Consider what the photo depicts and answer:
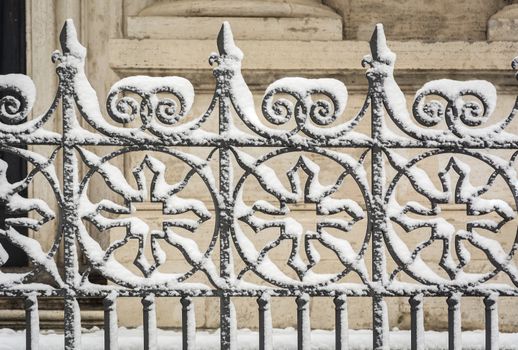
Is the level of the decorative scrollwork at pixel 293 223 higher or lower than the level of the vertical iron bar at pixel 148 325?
higher

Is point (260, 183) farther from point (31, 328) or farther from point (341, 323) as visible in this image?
point (31, 328)

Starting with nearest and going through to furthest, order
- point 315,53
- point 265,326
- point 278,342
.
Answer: point 265,326, point 278,342, point 315,53

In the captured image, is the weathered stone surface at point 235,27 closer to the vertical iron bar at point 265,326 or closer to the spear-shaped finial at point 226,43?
the spear-shaped finial at point 226,43

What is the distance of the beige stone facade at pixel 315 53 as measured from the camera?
4211 mm

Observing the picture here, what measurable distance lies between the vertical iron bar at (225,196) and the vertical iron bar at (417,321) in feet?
2.17

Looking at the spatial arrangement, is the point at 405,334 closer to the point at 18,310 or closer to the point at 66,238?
the point at 66,238

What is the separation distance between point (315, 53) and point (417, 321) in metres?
2.23

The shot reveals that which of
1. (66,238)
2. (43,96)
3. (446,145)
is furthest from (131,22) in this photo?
(446,145)

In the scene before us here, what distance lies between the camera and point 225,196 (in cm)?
262

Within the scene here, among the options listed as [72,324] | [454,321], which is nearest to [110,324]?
[72,324]

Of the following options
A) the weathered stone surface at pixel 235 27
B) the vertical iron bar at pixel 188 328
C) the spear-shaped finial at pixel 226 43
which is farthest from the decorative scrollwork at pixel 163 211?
the weathered stone surface at pixel 235 27

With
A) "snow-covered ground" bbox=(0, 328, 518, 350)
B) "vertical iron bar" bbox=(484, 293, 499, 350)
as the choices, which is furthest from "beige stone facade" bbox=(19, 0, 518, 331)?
"vertical iron bar" bbox=(484, 293, 499, 350)

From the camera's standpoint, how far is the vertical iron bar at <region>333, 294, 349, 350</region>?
8.48 ft

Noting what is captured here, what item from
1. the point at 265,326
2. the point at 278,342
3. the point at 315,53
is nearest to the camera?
the point at 265,326
